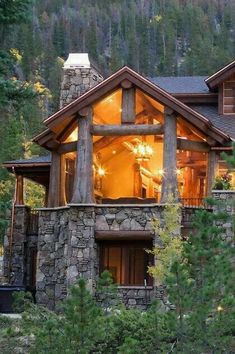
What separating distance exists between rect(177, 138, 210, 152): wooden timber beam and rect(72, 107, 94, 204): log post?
2.26 meters

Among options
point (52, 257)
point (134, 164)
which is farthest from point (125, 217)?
point (134, 164)

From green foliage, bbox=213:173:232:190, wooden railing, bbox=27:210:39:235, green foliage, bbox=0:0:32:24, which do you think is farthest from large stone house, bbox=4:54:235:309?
green foliage, bbox=0:0:32:24

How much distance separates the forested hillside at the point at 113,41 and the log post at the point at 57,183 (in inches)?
649

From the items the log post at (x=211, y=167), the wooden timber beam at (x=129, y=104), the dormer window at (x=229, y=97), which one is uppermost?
the dormer window at (x=229, y=97)

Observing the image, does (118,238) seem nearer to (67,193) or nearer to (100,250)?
(100,250)

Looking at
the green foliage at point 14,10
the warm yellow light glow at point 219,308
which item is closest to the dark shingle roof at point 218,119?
the green foliage at point 14,10

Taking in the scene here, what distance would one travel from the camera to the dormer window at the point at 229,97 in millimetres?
23219

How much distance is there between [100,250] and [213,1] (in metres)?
127

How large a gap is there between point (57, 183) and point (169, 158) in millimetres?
3320

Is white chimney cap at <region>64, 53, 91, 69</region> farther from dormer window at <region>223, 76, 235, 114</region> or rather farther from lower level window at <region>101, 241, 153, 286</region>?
lower level window at <region>101, 241, 153, 286</region>

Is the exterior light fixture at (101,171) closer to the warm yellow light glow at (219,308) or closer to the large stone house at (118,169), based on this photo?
the large stone house at (118,169)

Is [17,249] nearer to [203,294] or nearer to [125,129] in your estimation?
[125,129]

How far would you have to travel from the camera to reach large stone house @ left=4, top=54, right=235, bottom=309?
20.1 meters

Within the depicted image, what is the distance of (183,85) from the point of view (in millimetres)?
25047
